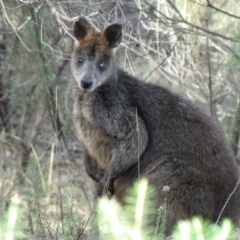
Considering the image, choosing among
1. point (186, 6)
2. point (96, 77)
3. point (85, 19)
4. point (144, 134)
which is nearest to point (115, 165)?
point (144, 134)

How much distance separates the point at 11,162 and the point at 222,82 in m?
3.04

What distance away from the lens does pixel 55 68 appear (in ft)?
28.5

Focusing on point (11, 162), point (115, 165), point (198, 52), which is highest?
point (198, 52)

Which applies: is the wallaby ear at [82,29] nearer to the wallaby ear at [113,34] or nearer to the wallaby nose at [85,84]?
the wallaby ear at [113,34]

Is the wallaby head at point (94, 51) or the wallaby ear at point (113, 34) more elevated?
the wallaby ear at point (113, 34)

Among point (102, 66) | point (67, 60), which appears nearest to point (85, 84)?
point (102, 66)

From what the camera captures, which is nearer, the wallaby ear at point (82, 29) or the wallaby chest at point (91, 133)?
the wallaby ear at point (82, 29)

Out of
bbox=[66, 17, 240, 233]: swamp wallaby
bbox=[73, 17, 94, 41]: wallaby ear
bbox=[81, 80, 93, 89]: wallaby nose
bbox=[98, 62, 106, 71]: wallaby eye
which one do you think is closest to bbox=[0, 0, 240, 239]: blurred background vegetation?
bbox=[73, 17, 94, 41]: wallaby ear

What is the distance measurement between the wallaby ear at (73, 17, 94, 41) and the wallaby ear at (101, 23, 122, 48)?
12 centimetres

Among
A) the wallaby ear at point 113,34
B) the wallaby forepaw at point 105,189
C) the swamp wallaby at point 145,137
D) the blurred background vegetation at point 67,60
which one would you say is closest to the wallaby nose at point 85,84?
the swamp wallaby at point 145,137

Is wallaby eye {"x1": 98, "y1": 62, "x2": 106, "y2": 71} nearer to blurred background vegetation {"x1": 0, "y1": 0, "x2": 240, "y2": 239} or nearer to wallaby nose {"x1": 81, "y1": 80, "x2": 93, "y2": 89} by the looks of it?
wallaby nose {"x1": 81, "y1": 80, "x2": 93, "y2": 89}

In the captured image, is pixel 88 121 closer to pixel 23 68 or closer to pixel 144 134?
pixel 144 134

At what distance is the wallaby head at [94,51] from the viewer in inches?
211

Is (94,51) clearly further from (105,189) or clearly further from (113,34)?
(105,189)
